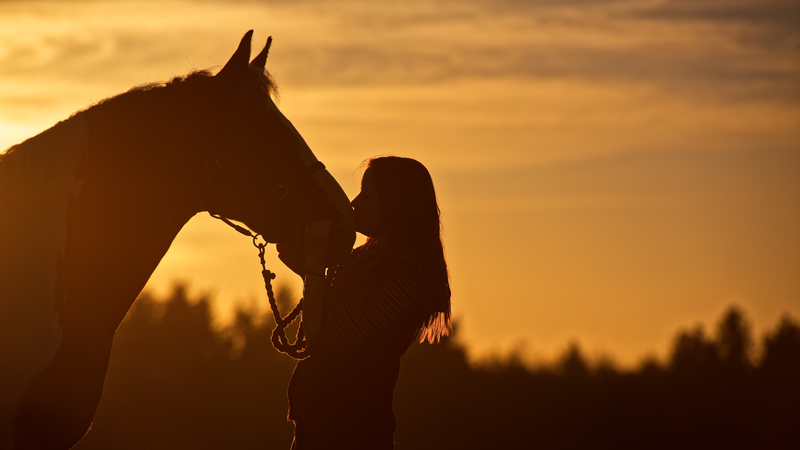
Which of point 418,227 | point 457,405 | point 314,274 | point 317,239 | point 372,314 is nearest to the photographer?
point 317,239

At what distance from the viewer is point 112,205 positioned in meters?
3.10

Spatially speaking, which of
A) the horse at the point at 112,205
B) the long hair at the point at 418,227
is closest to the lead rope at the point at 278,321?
the horse at the point at 112,205

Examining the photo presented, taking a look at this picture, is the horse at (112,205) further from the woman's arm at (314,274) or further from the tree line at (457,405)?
the tree line at (457,405)

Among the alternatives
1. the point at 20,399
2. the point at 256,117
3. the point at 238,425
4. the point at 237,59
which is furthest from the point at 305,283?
the point at 238,425

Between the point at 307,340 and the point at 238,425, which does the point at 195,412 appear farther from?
the point at 307,340

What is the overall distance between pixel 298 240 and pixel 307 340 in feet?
1.93

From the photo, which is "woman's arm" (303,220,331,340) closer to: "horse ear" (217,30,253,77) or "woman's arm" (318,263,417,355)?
"woman's arm" (318,263,417,355)

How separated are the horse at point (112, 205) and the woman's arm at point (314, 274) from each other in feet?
0.16

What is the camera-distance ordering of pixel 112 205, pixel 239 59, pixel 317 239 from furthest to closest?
1. pixel 317 239
2. pixel 239 59
3. pixel 112 205

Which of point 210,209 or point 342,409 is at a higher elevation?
point 210,209

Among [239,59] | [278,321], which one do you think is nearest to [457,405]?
[278,321]

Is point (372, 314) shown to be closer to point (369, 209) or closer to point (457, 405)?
point (369, 209)

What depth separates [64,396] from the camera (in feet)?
9.69

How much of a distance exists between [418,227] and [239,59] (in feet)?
4.22
